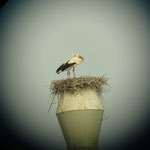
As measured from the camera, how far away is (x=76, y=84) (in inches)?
105

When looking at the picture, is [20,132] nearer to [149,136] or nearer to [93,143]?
[93,143]

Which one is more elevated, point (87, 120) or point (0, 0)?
point (0, 0)

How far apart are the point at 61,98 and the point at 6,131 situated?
124cm

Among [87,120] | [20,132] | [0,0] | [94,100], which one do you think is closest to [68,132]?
[87,120]

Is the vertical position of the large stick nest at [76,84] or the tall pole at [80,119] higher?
the large stick nest at [76,84]

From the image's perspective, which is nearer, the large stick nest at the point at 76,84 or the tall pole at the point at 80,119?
the tall pole at the point at 80,119

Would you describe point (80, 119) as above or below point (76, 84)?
below

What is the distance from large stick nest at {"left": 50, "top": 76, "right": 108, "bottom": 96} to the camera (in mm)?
2691

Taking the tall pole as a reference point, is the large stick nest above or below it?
above

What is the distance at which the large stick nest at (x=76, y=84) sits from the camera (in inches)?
106

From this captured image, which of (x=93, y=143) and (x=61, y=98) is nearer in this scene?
(x=93, y=143)

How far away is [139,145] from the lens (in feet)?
11.3

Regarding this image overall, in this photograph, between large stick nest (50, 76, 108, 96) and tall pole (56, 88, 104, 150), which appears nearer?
tall pole (56, 88, 104, 150)

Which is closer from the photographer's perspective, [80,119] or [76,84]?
[80,119]
